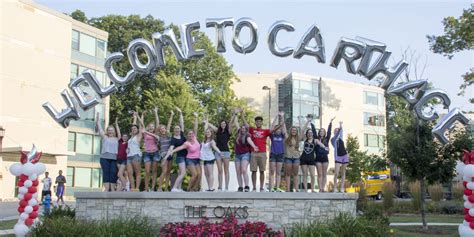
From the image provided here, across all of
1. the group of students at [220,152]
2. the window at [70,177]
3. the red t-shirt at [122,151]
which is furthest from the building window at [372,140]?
the red t-shirt at [122,151]

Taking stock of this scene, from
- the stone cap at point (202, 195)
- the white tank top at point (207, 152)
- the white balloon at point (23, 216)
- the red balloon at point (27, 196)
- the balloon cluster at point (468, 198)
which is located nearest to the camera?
the balloon cluster at point (468, 198)

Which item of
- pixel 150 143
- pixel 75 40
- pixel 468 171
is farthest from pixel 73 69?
pixel 468 171

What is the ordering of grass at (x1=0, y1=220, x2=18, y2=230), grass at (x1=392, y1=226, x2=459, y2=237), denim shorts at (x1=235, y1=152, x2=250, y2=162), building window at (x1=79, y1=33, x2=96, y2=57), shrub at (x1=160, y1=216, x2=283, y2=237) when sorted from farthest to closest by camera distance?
building window at (x1=79, y1=33, x2=96, y2=57)
grass at (x1=0, y1=220, x2=18, y2=230)
grass at (x1=392, y1=226, x2=459, y2=237)
denim shorts at (x1=235, y1=152, x2=250, y2=162)
shrub at (x1=160, y1=216, x2=283, y2=237)

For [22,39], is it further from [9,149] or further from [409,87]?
[409,87]

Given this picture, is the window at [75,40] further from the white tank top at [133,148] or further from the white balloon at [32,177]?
the white balloon at [32,177]

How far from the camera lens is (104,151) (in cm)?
1304

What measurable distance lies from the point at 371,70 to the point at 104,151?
688 centimetres

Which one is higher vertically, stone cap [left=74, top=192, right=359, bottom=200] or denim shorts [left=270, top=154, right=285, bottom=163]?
denim shorts [left=270, top=154, right=285, bottom=163]

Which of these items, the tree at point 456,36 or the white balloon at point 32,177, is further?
the tree at point 456,36

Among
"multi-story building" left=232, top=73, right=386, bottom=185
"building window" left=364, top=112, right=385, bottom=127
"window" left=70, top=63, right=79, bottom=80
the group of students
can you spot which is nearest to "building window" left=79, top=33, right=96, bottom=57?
"window" left=70, top=63, right=79, bottom=80

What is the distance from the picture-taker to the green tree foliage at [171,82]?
33094 millimetres

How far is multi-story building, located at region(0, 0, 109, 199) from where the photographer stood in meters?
33.1

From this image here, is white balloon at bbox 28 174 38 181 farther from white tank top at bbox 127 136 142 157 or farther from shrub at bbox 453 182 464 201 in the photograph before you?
shrub at bbox 453 182 464 201

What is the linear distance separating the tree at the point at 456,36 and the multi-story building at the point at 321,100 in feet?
94.6
